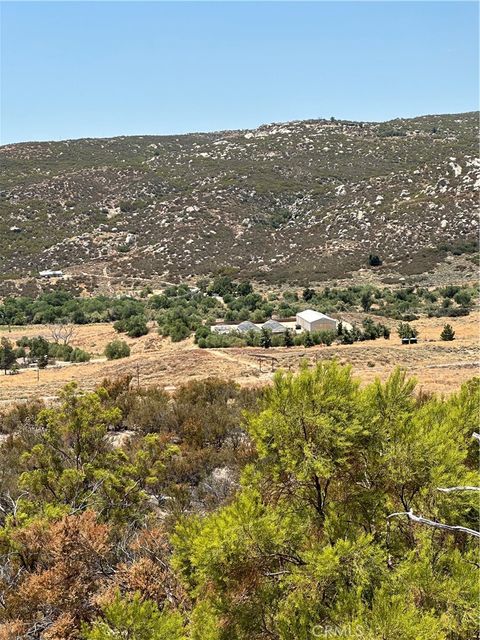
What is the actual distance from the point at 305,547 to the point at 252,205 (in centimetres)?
8559

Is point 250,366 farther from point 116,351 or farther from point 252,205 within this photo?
point 252,205

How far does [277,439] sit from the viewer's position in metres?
5.50

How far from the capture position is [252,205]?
88.0 metres

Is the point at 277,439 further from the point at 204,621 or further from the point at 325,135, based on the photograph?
the point at 325,135

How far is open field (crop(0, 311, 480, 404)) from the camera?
22.5 m

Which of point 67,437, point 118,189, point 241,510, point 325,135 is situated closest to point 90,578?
point 241,510

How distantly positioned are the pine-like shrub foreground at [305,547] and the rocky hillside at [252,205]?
58275mm

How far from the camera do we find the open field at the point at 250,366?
2248 centimetres

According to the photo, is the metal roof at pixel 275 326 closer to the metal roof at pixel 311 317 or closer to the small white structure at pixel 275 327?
the small white structure at pixel 275 327

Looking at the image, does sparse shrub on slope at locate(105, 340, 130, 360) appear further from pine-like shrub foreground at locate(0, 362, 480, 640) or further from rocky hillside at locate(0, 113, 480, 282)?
rocky hillside at locate(0, 113, 480, 282)

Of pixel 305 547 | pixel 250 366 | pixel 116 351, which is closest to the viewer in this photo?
pixel 305 547

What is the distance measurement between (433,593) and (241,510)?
180 centimetres

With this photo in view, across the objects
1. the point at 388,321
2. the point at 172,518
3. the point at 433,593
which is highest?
the point at 433,593

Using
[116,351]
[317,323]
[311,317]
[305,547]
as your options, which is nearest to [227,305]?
[311,317]
